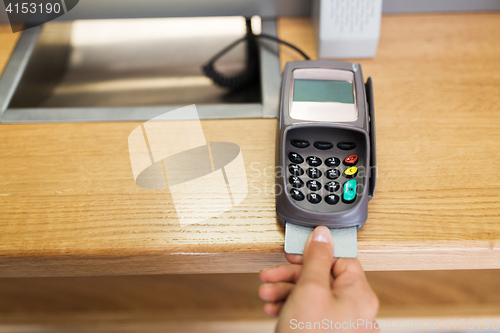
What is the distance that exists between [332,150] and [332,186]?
1.9 inches

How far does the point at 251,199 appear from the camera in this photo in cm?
41

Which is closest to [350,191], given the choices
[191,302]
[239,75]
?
[239,75]

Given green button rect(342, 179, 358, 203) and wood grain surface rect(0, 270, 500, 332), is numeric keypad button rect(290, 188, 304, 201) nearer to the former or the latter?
green button rect(342, 179, 358, 203)

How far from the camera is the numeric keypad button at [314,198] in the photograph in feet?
1.23

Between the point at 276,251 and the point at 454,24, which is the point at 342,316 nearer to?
the point at 276,251

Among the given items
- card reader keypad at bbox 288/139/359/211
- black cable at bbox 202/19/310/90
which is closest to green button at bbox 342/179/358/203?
card reader keypad at bbox 288/139/359/211

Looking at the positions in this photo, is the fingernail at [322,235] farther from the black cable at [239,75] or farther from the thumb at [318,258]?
the black cable at [239,75]

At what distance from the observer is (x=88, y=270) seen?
15.4 inches

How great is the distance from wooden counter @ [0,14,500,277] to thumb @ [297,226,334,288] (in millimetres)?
37

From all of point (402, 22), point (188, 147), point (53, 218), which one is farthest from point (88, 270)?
point (402, 22)

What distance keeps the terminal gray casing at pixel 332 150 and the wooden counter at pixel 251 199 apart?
28 mm

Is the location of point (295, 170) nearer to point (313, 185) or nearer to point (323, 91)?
point (313, 185)

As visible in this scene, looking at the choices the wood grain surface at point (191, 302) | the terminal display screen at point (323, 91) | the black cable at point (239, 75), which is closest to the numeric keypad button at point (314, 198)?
the terminal display screen at point (323, 91)

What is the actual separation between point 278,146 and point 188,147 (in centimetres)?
12
